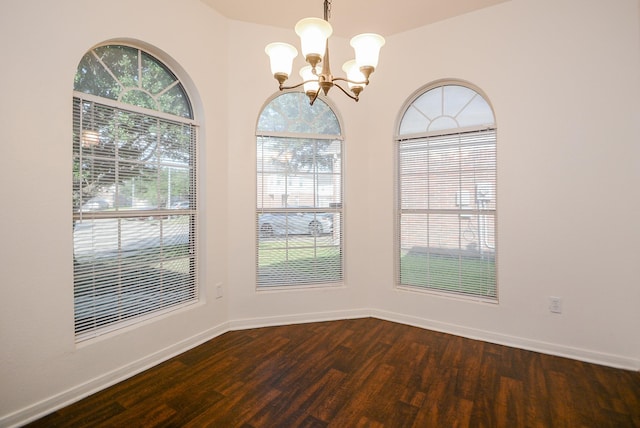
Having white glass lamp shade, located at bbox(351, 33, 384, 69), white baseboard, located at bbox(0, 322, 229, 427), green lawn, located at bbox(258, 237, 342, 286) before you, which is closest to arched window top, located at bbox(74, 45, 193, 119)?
green lawn, located at bbox(258, 237, 342, 286)

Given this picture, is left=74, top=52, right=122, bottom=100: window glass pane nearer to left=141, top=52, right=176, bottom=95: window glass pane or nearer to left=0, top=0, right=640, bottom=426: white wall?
left=0, top=0, right=640, bottom=426: white wall

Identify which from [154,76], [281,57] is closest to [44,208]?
[154,76]

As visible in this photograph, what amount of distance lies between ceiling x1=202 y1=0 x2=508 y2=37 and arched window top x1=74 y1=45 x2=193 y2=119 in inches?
33.0

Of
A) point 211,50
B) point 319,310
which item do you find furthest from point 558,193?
point 211,50

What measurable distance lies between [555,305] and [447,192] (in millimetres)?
1335

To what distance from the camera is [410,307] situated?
3.26m

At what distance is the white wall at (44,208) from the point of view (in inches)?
67.3

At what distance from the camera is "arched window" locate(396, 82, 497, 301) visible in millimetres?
2939

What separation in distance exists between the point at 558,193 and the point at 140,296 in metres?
3.59

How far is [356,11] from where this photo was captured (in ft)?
9.32

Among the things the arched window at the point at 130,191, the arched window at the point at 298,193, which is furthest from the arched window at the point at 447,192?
the arched window at the point at 130,191

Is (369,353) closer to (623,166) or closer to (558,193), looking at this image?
(558,193)

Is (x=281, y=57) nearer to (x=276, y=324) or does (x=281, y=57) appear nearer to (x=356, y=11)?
(x=356, y=11)

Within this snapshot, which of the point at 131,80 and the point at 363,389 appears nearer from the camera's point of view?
the point at 363,389
